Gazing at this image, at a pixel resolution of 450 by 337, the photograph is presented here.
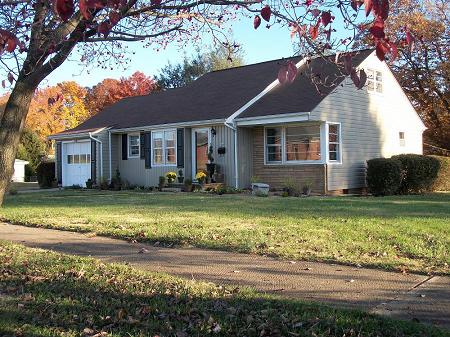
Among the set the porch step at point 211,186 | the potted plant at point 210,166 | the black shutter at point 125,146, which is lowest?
the porch step at point 211,186

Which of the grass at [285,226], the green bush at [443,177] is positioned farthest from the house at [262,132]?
the grass at [285,226]

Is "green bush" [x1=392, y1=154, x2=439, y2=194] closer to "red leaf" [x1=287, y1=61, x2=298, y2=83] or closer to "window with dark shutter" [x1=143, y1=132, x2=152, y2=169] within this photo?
"window with dark shutter" [x1=143, y1=132, x2=152, y2=169]

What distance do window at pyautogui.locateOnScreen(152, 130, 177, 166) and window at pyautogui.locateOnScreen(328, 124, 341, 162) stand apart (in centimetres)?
669

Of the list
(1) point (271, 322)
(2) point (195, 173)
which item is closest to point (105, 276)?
(1) point (271, 322)

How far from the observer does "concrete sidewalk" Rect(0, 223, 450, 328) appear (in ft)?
17.3

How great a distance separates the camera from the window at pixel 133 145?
2513cm

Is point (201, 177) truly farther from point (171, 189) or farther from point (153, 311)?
point (153, 311)

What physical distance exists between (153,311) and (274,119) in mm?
15377

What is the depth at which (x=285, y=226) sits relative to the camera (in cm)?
1008

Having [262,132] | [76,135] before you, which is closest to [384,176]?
[262,132]

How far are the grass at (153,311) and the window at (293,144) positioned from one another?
575 inches

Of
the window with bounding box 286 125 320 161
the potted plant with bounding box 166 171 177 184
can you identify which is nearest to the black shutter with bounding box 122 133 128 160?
the potted plant with bounding box 166 171 177 184

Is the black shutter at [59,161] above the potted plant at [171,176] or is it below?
above

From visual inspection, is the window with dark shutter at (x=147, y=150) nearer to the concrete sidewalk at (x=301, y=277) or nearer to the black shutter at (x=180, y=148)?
the black shutter at (x=180, y=148)
